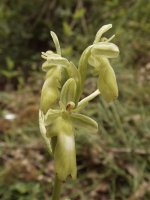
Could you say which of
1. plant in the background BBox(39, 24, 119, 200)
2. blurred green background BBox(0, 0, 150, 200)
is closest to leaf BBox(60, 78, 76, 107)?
plant in the background BBox(39, 24, 119, 200)

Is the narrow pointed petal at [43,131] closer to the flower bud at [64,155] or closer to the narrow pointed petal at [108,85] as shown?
the flower bud at [64,155]

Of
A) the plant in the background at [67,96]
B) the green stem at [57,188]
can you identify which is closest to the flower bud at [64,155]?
the plant in the background at [67,96]

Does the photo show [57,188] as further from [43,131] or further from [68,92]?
[68,92]

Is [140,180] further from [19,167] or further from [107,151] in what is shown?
[19,167]

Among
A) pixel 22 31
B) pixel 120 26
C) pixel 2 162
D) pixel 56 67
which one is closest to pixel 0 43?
pixel 22 31

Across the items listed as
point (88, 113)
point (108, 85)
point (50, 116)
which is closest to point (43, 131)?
point (50, 116)

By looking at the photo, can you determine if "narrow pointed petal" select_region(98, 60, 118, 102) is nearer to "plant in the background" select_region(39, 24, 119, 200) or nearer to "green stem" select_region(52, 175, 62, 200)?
"plant in the background" select_region(39, 24, 119, 200)
